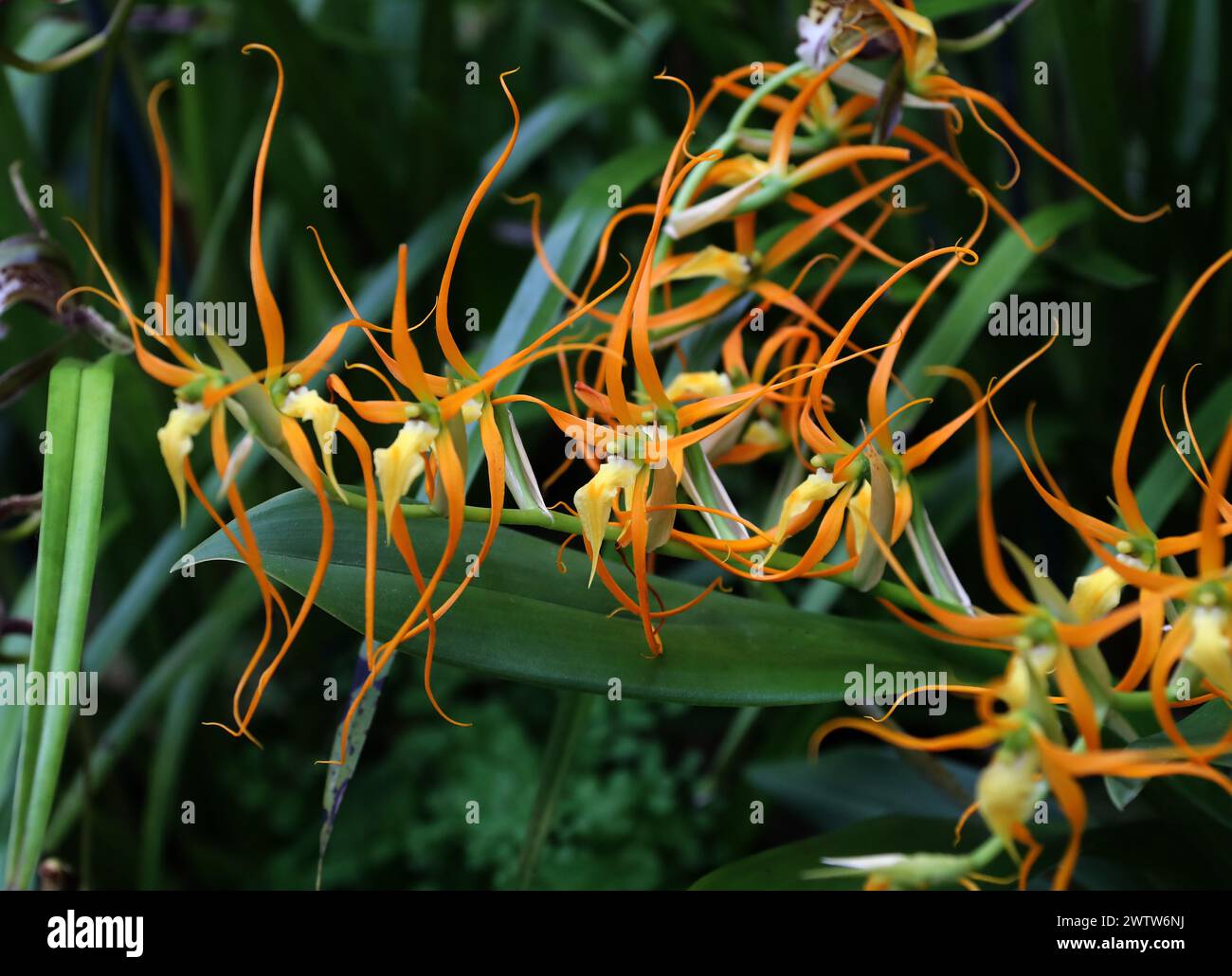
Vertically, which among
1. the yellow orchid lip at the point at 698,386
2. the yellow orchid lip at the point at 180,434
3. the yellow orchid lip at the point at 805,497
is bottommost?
the yellow orchid lip at the point at 805,497

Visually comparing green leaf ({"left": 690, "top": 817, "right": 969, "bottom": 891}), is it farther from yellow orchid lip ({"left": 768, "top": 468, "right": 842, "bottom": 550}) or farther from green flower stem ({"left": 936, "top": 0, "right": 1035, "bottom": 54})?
green flower stem ({"left": 936, "top": 0, "right": 1035, "bottom": 54})

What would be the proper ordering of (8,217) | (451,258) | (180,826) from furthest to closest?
(180,826) < (8,217) < (451,258)

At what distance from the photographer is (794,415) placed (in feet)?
1.61

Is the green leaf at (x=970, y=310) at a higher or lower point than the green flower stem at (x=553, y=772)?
higher

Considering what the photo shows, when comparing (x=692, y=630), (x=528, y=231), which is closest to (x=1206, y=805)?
(x=692, y=630)

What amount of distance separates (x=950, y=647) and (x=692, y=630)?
0.39 ft

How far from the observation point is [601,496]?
0.37 m

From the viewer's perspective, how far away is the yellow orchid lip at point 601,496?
0.37m

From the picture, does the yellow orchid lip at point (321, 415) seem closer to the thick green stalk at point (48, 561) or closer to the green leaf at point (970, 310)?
the thick green stalk at point (48, 561)

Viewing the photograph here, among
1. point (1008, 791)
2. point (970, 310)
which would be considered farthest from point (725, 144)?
point (1008, 791)

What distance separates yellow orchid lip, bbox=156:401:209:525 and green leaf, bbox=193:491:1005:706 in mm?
76

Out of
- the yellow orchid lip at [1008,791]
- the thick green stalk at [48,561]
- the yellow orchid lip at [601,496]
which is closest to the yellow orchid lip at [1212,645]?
the yellow orchid lip at [1008,791]

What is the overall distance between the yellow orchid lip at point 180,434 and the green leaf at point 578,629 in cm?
8
